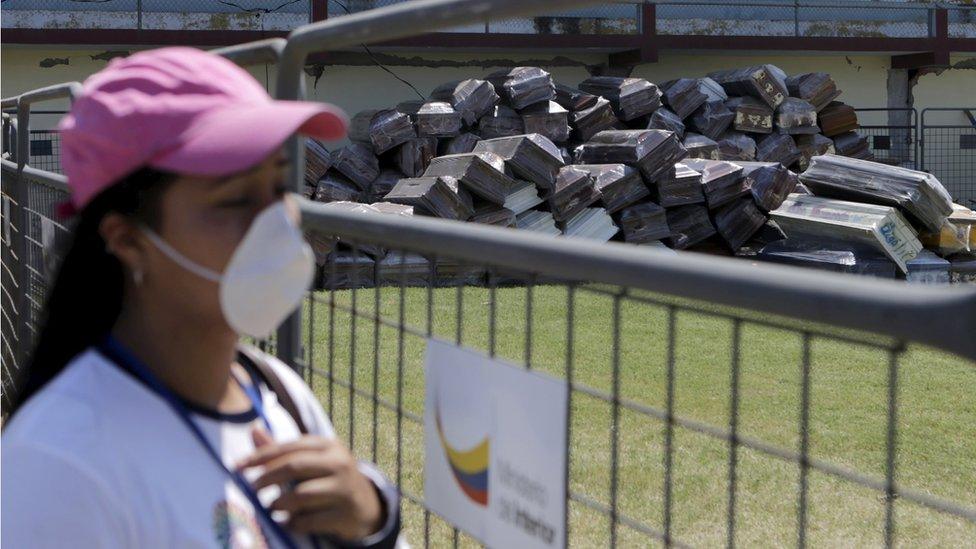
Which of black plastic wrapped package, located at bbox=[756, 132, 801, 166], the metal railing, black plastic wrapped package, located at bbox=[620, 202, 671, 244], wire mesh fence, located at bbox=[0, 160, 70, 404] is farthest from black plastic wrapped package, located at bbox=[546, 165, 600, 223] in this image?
wire mesh fence, located at bbox=[0, 160, 70, 404]

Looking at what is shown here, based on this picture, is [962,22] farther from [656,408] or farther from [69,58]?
[656,408]

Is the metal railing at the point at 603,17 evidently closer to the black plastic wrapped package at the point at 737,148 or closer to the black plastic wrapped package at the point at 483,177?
the black plastic wrapped package at the point at 737,148

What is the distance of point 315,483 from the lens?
142 centimetres

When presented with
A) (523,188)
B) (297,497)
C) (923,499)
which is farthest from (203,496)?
(523,188)

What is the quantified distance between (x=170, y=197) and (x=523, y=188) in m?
10.00

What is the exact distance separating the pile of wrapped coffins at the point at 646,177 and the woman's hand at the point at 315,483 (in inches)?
322

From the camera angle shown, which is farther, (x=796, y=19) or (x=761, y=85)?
(x=796, y=19)

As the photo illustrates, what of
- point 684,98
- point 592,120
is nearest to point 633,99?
point 592,120

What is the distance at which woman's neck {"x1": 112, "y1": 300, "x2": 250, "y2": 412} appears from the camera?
145 cm

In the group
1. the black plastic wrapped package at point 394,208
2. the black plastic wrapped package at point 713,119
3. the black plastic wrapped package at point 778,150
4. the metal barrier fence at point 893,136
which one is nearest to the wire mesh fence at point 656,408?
the black plastic wrapped package at point 394,208

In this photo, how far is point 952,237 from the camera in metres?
11.6

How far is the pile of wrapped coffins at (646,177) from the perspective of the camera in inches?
435

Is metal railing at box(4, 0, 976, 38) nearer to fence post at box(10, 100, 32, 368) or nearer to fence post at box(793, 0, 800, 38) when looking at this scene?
fence post at box(793, 0, 800, 38)

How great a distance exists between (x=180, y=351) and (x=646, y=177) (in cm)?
1087
